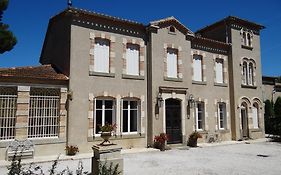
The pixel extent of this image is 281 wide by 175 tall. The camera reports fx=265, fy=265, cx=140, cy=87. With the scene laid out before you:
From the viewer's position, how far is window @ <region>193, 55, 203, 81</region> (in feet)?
56.2

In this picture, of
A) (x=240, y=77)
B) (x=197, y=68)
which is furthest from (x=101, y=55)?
(x=240, y=77)

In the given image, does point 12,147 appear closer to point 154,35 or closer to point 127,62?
point 127,62

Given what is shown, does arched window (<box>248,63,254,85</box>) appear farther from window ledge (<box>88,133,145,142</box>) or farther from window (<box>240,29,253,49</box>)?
window ledge (<box>88,133,145,142</box>)

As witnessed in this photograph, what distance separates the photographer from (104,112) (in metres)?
13.4

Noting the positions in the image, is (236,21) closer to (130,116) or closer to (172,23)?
(172,23)

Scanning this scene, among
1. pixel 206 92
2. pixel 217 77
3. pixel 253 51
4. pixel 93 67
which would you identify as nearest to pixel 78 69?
pixel 93 67

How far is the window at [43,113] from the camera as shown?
38.9 feet

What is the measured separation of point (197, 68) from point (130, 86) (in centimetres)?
535

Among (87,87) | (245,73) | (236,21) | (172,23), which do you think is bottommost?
(87,87)

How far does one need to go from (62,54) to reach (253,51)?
14.2m

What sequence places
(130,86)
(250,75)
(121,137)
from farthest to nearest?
(250,75) → (130,86) → (121,137)

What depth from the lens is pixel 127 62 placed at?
47.4 ft

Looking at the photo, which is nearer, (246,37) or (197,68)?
(197,68)

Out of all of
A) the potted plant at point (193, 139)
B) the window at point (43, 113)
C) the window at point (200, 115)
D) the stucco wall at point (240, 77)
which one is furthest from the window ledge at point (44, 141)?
the stucco wall at point (240, 77)
